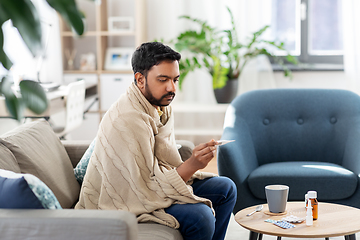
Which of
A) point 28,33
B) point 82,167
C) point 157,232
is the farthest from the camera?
point 82,167

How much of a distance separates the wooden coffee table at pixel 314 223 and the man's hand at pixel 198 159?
0.28 metres

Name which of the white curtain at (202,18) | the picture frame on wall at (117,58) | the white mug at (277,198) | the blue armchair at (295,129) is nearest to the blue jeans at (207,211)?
the white mug at (277,198)

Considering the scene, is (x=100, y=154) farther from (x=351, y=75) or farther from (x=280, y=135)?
(x=351, y=75)

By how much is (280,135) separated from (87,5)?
9.10 ft

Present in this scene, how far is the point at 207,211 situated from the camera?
168 centimetres

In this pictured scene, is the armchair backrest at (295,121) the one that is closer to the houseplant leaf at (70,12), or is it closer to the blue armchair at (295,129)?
the blue armchair at (295,129)

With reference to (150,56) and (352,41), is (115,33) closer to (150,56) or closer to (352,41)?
(352,41)

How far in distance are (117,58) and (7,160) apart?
3163 mm

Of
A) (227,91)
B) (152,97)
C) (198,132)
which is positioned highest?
(152,97)

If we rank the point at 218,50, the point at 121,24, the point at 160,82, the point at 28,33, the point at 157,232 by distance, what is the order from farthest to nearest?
the point at 121,24
the point at 218,50
the point at 160,82
the point at 157,232
the point at 28,33

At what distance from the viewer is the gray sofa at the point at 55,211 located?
1214mm

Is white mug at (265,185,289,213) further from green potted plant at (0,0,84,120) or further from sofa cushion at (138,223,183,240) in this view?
green potted plant at (0,0,84,120)

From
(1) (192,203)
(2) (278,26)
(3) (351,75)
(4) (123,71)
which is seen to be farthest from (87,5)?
(1) (192,203)

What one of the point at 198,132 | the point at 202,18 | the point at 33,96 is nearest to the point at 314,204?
the point at 33,96
